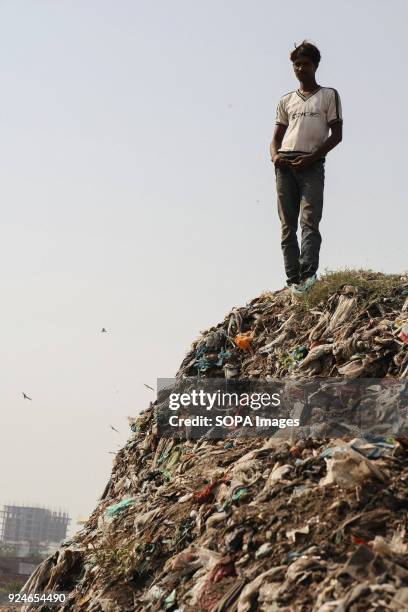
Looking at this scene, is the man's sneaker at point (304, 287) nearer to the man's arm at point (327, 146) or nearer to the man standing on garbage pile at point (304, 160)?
the man standing on garbage pile at point (304, 160)

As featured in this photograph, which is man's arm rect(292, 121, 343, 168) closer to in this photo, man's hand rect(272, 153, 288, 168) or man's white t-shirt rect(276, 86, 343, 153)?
man's white t-shirt rect(276, 86, 343, 153)

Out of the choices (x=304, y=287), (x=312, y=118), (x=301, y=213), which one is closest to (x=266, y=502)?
(x=304, y=287)

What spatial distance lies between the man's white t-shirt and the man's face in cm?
16

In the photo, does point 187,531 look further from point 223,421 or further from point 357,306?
point 357,306

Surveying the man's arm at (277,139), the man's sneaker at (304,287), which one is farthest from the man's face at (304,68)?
the man's sneaker at (304,287)

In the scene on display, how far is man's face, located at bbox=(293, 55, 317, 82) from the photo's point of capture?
29.0 ft

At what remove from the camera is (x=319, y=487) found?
5.44 m

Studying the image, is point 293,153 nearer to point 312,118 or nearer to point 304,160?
point 304,160

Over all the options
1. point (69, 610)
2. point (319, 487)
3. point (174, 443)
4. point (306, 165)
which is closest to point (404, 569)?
point (319, 487)

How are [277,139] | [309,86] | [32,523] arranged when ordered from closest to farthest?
1. [309,86]
2. [277,139]
3. [32,523]

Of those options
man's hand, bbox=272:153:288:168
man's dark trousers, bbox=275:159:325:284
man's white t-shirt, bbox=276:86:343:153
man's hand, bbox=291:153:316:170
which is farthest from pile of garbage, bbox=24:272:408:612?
man's white t-shirt, bbox=276:86:343:153

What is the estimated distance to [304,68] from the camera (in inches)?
349

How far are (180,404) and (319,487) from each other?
3.25 m

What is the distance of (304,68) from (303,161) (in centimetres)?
91
